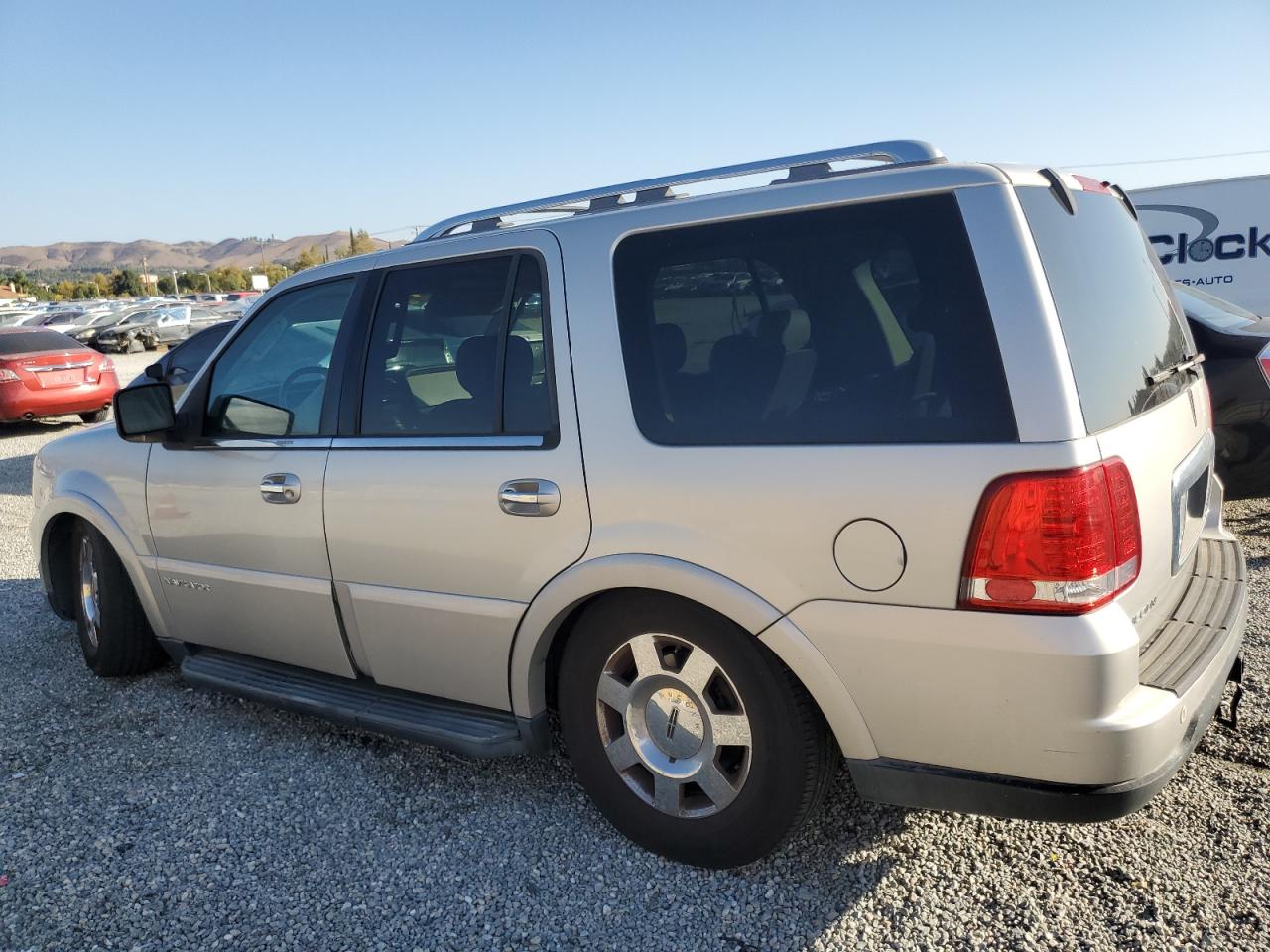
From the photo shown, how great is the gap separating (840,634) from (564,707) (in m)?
0.99

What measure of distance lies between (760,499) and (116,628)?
333 cm

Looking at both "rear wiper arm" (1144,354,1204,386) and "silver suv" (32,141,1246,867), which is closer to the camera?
"silver suv" (32,141,1246,867)

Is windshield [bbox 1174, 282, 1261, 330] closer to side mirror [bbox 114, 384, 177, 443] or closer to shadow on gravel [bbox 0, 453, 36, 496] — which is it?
side mirror [bbox 114, 384, 177, 443]

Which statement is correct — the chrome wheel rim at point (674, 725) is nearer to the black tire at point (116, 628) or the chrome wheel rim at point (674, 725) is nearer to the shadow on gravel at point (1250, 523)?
the black tire at point (116, 628)

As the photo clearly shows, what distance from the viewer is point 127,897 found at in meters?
2.84

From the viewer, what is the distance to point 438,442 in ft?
10.2

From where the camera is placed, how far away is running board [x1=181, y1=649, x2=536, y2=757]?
307cm

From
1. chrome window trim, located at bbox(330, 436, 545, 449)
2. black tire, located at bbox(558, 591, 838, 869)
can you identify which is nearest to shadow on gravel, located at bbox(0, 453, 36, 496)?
chrome window trim, located at bbox(330, 436, 545, 449)

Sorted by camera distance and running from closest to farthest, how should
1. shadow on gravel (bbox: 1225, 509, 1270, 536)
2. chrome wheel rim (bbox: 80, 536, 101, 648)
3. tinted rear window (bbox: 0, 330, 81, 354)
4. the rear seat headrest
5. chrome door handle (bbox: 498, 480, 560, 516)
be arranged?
1. the rear seat headrest
2. chrome door handle (bbox: 498, 480, 560, 516)
3. chrome wheel rim (bbox: 80, 536, 101, 648)
4. shadow on gravel (bbox: 1225, 509, 1270, 536)
5. tinted rear window (bbox: 0, 330, 81, 354)

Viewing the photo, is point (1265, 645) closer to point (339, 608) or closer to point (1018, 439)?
point (1018, 439)

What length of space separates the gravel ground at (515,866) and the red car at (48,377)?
1086 cm

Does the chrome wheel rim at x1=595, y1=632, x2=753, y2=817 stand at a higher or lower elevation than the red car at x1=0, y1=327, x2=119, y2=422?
lower

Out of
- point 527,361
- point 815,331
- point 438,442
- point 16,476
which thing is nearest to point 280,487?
point 438,442

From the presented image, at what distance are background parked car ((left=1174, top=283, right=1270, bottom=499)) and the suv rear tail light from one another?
3968 mm
